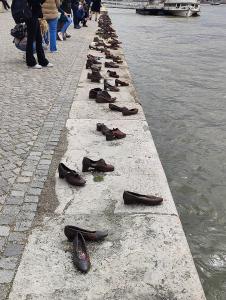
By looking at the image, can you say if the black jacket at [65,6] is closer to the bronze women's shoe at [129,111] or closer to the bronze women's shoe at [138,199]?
the bronze women's shoe at [129,111]

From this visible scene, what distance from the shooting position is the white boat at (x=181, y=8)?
49.6 meters

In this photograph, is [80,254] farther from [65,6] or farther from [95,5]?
[95,5]

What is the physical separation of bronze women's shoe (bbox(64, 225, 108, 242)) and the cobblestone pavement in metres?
0.38

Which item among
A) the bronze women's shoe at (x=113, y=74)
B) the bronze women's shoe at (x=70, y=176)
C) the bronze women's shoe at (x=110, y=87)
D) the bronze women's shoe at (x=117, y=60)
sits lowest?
the bronze women's shoe at (x=117, y=60)

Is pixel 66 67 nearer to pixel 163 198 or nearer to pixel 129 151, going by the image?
pixel 129 151

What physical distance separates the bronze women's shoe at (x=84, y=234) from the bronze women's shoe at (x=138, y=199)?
59 centimetres

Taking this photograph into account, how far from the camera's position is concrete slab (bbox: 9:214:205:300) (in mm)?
3045

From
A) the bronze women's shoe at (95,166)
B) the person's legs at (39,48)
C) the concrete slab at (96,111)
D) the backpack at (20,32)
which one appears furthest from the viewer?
the backpack at (20,32)

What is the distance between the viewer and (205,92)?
10789 mm

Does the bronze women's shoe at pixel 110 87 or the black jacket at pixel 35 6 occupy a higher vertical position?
the black jacket at pixel 35 6

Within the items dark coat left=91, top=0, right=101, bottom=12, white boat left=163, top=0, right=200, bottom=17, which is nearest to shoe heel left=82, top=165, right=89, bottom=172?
dark coat left=91, top=0, right=101, bottom=12

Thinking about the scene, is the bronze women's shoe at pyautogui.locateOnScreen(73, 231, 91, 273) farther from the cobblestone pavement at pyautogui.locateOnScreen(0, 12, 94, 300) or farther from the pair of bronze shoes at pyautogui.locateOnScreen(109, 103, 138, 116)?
the pair of bronze shoes at pyautogui.locateOnScreen(109, 103, 138, 116)

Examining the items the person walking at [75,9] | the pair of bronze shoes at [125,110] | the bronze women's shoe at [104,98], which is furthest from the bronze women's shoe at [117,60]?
the person walking at [75,9]

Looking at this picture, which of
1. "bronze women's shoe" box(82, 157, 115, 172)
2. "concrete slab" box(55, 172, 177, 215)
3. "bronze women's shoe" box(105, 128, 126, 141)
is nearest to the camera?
"concrete slab" box(55, 172, 177, 215)
